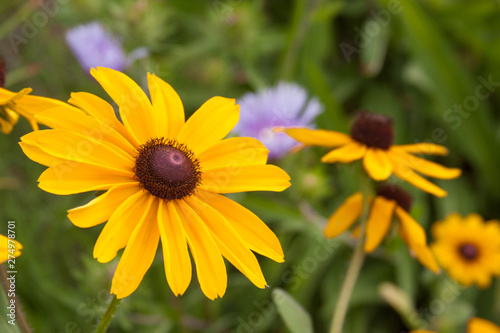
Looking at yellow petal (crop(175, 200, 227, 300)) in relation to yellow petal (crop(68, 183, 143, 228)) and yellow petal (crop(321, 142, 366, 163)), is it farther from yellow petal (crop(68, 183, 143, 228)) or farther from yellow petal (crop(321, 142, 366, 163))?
yellow petal (crop(321, 142, 366, 163))

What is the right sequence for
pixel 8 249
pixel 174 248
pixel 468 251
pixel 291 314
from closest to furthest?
pixel 8 249 < pixel 174 248 < pixel 291 314 < pixel 468 251

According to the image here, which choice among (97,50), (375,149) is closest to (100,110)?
(375,149)

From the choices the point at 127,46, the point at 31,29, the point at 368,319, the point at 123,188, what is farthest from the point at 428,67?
the point at 123,188

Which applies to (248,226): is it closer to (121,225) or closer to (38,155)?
(121,225)

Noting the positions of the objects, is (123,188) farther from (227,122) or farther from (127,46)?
(127,46)

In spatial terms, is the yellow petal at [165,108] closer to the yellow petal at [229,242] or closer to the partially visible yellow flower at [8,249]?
the yellow petal at [229,242]

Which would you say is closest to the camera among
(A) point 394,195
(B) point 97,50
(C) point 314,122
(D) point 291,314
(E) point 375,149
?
(D) point 291,314
